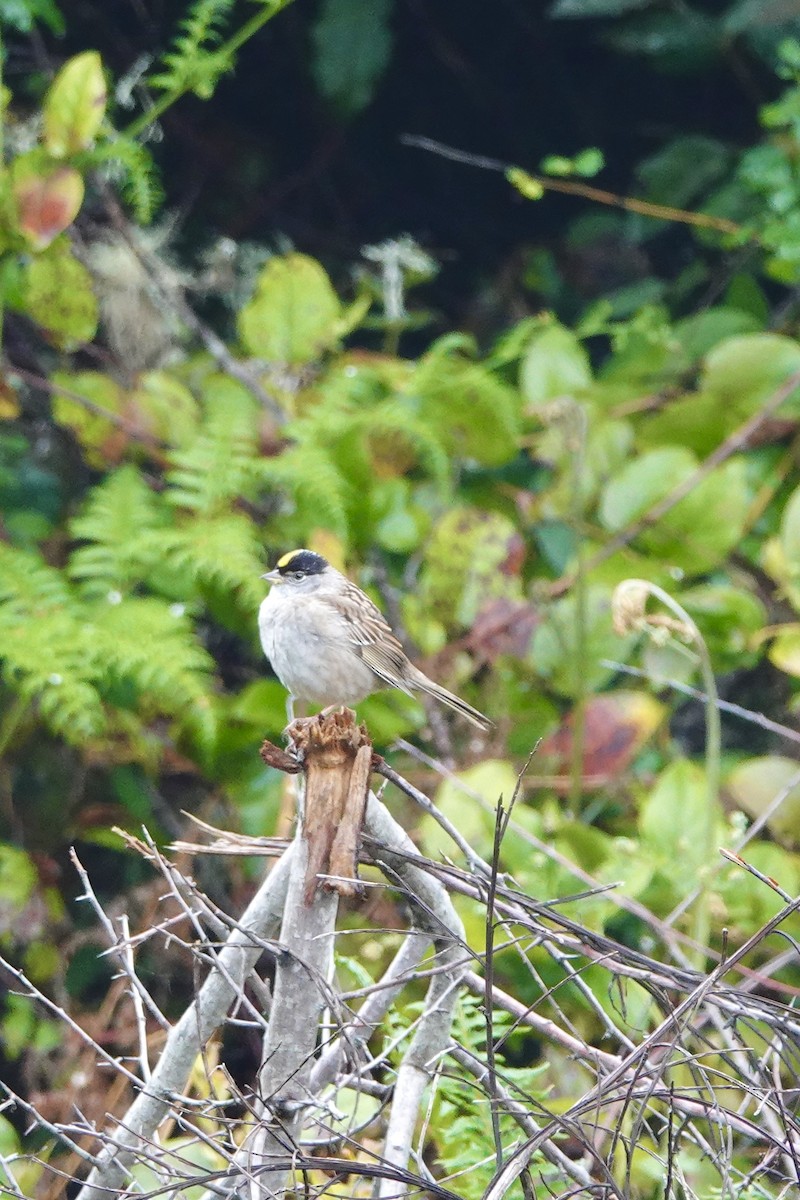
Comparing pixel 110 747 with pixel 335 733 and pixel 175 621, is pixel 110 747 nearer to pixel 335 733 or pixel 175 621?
pixel 175 621

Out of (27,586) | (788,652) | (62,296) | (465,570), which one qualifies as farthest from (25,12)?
(788,652)

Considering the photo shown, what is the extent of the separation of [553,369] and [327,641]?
5.59 ft

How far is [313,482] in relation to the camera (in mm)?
4410

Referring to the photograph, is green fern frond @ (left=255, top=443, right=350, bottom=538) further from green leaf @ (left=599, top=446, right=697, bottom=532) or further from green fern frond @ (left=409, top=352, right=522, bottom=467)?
green leaf @ (left=599, top=446, right=697, bottom=532)

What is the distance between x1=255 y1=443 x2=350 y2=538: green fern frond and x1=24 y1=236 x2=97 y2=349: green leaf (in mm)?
895

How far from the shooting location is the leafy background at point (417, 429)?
13.9 feet

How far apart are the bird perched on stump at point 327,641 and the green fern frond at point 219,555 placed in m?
0.13

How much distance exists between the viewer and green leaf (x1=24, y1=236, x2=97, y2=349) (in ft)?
15.8

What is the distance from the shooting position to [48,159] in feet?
14.7

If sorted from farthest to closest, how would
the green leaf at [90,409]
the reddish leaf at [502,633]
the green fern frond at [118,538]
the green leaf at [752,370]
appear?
the green leaf at [752,370] → the green leaf at [90,409] → the reddish leaf at [502,633] → the green fern frond at [118,538]

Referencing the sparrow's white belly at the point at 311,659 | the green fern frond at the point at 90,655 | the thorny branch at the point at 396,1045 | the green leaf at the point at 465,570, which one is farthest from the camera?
the green leaf at the point at 465,570

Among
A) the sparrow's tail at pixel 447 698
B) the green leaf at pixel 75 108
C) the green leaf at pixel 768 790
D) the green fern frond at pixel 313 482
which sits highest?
the green leaf at pixel 75 108

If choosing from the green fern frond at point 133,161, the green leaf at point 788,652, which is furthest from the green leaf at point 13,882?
the green leaf at point 788,652

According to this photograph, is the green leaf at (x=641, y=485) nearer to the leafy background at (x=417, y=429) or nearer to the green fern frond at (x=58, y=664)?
the leafy background at (x=417, y=429)
